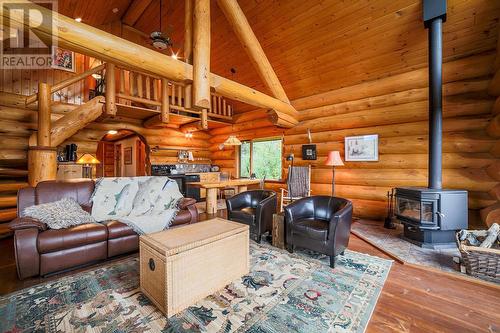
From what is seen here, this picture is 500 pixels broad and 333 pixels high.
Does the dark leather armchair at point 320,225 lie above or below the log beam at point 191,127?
below

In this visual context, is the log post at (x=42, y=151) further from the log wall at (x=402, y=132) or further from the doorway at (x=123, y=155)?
the log wall at (x=402, y=132)

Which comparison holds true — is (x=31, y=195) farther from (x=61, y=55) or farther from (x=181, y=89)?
(x=61, y=55)

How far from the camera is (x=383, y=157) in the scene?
4340 millimetres

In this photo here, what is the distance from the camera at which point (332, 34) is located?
4.04m

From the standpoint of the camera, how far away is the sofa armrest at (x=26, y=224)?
221cm

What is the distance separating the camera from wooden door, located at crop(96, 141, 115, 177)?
10.1 meters

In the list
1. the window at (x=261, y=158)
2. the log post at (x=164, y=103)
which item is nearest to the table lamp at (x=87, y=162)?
the log post at (x=164, y=103)

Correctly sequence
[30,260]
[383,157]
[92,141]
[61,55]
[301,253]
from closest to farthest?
[30,260], [301,253], [383,157], [61,55], [92,141]

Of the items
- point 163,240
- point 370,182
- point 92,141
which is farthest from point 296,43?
point 92,141

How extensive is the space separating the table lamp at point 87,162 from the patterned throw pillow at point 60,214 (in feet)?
9.06

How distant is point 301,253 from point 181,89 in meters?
4.99

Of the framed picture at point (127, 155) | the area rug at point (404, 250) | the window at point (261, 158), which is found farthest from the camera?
the framed picture at point (127, 155)

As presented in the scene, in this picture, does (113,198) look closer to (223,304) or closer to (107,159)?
(223,304)

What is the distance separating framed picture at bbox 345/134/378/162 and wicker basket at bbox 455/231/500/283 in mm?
2344
